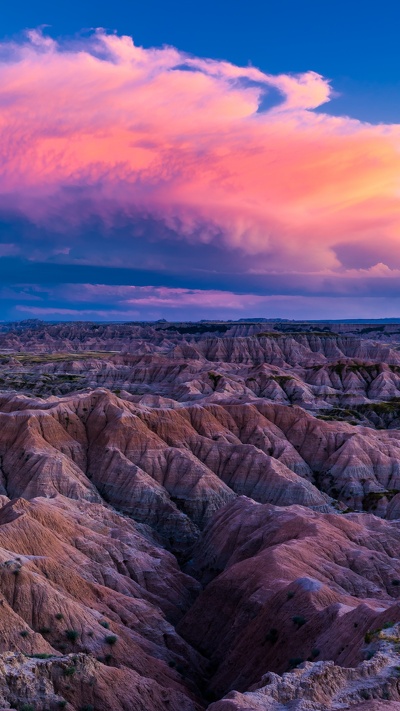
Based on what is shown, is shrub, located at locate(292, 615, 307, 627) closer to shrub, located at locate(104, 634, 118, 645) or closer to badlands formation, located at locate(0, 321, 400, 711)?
badlands formation, located at locate(0, 321, 400, 711)

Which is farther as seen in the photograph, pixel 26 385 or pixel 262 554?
pixel 26 385

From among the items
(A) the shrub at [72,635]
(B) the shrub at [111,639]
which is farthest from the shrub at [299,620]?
(A) the shrub at [72,635]

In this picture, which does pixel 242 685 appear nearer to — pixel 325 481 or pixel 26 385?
pixel 325 481

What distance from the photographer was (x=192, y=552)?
63.2 metres

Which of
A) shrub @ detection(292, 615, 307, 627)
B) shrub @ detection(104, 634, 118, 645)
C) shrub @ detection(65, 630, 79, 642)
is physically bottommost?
shrub @ detection(104, 634, 118, 645)

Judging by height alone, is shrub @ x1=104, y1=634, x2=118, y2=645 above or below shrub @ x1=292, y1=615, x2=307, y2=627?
below

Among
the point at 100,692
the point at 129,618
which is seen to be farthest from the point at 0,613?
the point at 129,618

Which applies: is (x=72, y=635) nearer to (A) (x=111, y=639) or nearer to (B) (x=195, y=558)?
(A) (x=111, y=639)

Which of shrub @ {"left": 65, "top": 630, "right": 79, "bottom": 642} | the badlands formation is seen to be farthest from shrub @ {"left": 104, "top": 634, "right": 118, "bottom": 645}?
shrub @ {"left": 65, "top": 630, "right": 79, "bottom": 642}

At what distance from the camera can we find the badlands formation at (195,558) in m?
28.0

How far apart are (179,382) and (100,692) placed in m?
117

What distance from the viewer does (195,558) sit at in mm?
60594

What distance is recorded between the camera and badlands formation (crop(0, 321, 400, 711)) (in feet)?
91.9

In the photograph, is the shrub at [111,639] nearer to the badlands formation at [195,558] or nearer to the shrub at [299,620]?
the badlands formation at [195,558]
